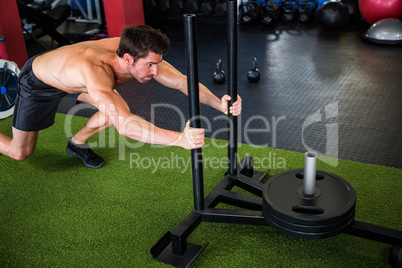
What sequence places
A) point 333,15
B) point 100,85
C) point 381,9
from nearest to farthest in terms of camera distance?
1. point 100,85
2. point 381,9
3. point 333,15

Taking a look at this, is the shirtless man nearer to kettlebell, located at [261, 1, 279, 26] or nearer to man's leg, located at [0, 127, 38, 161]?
man's leg, located at [0, 127, 38, 161]

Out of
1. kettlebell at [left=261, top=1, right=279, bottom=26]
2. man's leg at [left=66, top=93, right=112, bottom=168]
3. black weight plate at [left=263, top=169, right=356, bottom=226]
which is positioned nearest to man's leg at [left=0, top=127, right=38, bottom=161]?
man's leg at [left=66, top=93, right=112, bottom=168]

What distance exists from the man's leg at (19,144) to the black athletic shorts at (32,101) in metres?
0.05

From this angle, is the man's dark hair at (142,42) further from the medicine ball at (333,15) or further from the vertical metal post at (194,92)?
the medicine ball at (333,15)

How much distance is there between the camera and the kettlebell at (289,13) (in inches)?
231

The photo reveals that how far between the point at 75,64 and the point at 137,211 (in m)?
0.80

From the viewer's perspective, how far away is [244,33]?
556 cm

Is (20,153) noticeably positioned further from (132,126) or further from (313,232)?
(313,232)

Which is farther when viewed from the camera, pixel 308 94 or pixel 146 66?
pixel 308 94

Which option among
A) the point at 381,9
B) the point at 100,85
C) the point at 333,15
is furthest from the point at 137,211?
the point at 381,9

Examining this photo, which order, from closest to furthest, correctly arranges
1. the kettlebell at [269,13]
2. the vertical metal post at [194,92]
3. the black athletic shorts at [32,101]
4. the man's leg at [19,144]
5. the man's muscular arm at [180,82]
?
the vertical metal post at [194,92] < the man's muscular arm at [180,82] < the black athletic shorts at [32,101] < the man's leg at [19,144] < the kettlebell at [269,13]

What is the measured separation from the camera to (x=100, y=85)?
181 cm

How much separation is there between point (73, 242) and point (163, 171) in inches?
28.9

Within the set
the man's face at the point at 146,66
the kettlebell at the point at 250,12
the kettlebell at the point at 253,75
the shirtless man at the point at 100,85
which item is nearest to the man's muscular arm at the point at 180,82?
the shirtless man at the point at 100,85
